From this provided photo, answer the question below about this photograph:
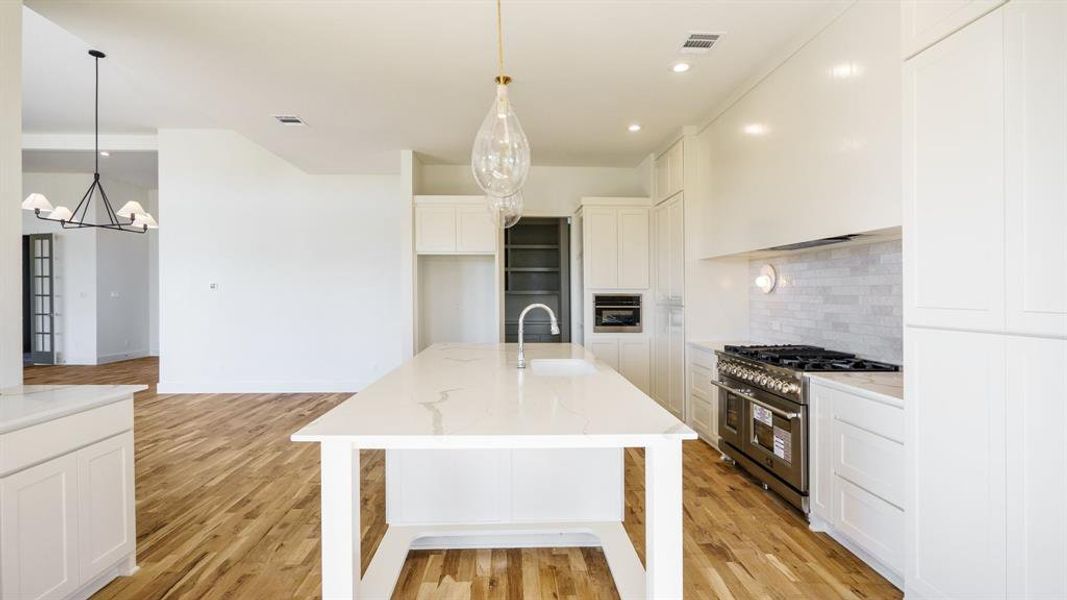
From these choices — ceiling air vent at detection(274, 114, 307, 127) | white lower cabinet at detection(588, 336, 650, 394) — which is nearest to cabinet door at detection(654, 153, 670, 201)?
white lower cabinet at detection(588, 336, 650, 394)

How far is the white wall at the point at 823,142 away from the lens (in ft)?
7.48

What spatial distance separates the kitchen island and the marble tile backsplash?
160 cm

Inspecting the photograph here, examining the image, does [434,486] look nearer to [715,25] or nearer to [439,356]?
[439,356]

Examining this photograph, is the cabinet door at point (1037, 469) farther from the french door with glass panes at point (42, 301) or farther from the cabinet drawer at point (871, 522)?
the french door with glass panes at point (42, 301)

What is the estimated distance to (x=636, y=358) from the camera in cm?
539

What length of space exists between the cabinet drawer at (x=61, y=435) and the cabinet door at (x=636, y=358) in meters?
4.21

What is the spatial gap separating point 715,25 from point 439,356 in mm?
2475

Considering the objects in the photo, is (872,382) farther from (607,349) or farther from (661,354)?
(607,349)

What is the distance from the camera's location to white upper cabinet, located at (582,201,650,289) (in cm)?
537

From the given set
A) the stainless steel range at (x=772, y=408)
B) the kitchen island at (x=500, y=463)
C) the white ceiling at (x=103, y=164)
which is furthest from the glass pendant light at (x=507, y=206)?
the white ceiling at (x=103, y=164)

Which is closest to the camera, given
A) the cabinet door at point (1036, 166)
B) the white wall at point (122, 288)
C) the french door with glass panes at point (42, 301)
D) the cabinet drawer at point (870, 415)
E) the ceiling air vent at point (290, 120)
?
the cabinet door at point (1036, 166)

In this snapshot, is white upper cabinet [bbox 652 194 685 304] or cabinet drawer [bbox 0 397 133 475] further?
white upper cabinet [bbox 652 194 685 304]

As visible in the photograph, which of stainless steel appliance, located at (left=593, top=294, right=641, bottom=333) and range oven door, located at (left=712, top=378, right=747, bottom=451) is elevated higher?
stainless steel appliance, located at (left=593, top=294, right=641, bottom=333)

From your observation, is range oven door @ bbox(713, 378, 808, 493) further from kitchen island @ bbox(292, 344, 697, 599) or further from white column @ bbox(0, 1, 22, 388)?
white column @ bbox(0, 1, 22, 388)
